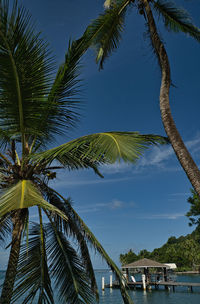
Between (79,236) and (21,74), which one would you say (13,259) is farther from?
(21,74)

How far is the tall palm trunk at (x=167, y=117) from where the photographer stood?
14.9 ft

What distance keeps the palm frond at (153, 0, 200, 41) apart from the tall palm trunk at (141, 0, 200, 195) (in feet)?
1.50

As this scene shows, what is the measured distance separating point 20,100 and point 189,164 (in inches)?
129

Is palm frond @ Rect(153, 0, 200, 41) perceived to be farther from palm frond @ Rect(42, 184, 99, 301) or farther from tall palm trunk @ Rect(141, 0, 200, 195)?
palm frond @ Rect(42, 184, 99, 301)

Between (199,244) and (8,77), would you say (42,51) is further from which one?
(199,244)

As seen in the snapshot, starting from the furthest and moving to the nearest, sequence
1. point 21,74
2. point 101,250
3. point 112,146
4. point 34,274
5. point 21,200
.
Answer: point 101,250 → point 34,274 → point 21,74 → point 112,146 → point 21,200

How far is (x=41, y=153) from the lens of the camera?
392 cm

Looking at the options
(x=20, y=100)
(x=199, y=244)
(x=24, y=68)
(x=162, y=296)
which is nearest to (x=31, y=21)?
(x=24, y=68)

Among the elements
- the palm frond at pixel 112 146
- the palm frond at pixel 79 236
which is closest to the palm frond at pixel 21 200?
the palm frond at pixel 112 146

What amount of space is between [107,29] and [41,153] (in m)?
4.73

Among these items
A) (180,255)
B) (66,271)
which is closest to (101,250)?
A: (66,271)

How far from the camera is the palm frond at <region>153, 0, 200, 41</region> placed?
6402 mm

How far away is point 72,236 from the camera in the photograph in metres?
5.46

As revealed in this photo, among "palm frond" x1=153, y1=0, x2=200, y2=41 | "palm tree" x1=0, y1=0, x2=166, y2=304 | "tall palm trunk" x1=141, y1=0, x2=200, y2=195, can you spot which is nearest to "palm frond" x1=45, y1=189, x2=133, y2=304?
"palm tree" x1=0, y1=0, x2=166, y2=304
